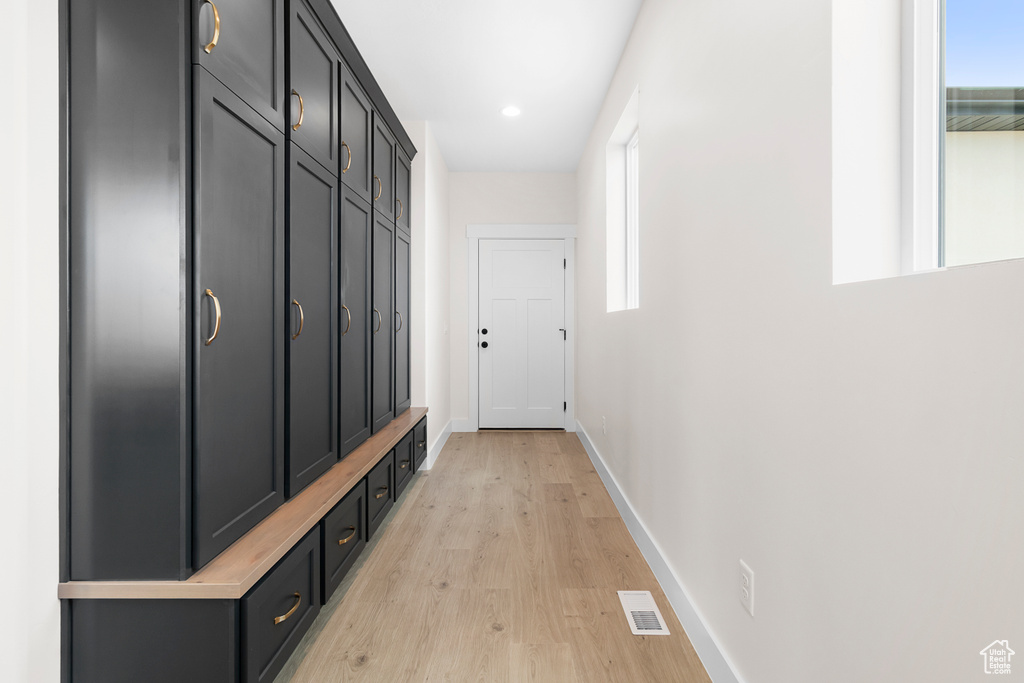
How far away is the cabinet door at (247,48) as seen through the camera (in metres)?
1.22

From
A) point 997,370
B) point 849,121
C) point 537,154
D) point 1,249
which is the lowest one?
point 997,370

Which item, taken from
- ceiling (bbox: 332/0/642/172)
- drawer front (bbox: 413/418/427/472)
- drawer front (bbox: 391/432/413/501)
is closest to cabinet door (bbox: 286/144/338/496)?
drawer front (bbox: 391/432/413/501)

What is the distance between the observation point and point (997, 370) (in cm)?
63

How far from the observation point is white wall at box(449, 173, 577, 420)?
4.93m

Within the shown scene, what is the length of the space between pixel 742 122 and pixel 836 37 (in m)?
0.39

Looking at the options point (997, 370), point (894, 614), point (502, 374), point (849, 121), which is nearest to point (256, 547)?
point (894, 614)

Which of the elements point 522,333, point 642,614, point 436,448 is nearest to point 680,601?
point 642,614

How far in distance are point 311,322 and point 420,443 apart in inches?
69.2

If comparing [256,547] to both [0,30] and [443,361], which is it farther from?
[443,361]

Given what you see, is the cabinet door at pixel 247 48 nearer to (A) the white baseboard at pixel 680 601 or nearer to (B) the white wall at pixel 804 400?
(B) the white wall at pixel 804 400

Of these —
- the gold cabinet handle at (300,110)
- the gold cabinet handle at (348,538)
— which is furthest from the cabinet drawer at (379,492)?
the gold cabinet handle at (300,110)

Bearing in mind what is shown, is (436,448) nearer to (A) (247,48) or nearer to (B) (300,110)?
(B) (300,110)

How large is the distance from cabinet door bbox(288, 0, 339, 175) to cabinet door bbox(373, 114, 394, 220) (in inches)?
23.7

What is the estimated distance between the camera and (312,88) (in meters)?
1.88
